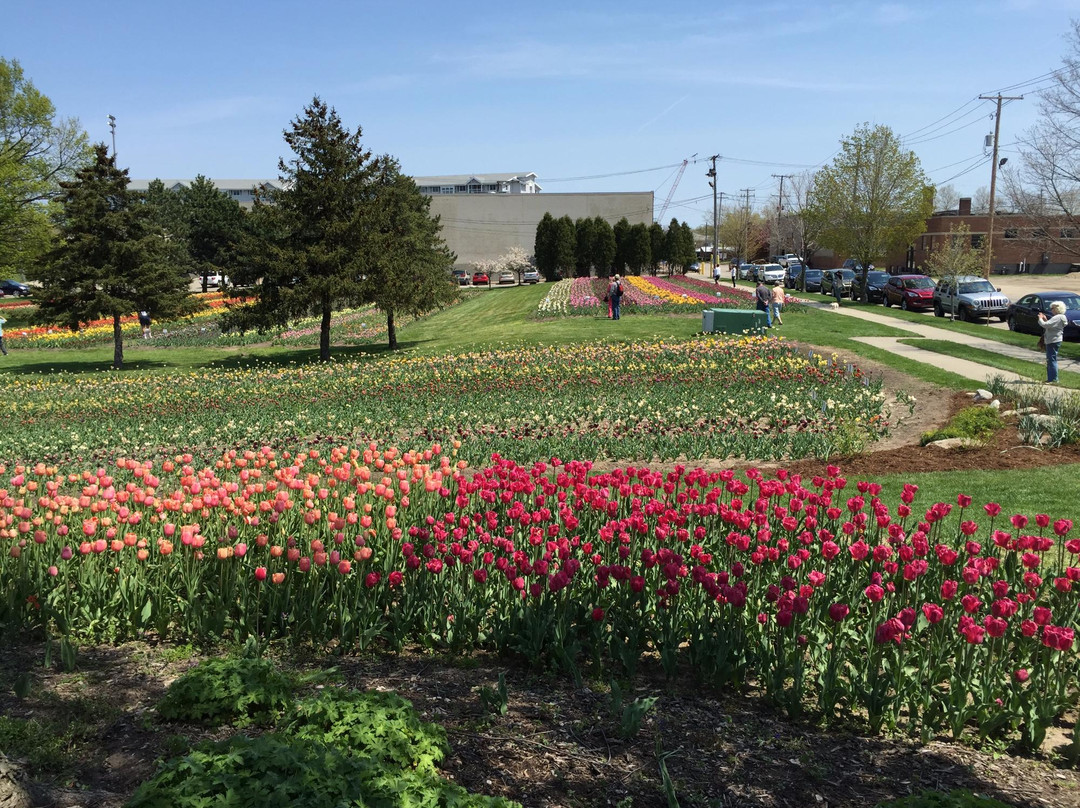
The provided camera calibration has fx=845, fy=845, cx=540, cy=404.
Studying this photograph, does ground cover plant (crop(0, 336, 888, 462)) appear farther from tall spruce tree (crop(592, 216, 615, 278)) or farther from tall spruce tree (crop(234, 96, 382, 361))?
tall spruce tree (crop(592, 216, 615, 278))

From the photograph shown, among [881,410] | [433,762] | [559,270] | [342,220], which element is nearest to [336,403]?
[881,410]

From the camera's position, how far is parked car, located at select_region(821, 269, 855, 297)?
4800cm

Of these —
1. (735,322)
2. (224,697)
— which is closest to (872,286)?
(735,322)

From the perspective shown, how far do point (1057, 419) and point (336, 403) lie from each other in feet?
38.2

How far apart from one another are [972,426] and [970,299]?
949 inches

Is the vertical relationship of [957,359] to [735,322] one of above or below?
below

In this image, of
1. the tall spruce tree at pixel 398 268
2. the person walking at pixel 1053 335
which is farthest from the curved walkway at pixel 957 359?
the tall spruce tree at pixel 398 268

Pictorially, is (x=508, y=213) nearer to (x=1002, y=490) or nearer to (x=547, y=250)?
(x=547, y=250)

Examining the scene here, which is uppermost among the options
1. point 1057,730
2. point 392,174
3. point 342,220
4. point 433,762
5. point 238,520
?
point 392,174

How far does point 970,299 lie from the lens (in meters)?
32.2

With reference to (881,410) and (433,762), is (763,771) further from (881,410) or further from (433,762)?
(881,410)

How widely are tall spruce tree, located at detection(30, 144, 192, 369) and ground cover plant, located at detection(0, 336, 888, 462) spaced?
6.74 m

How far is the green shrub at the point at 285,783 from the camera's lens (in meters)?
2.68

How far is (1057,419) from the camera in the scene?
36.7 feet
